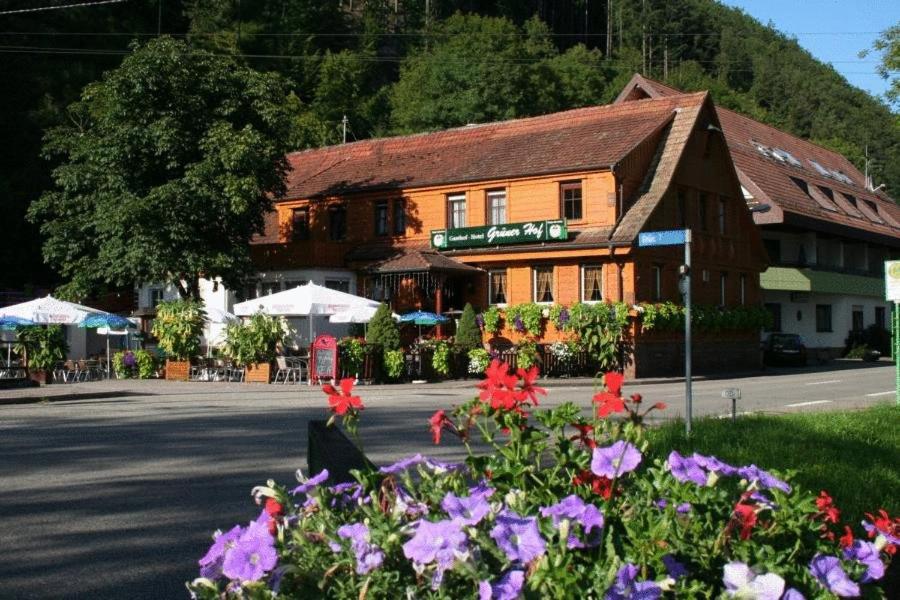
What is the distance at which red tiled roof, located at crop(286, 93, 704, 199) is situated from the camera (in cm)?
3522

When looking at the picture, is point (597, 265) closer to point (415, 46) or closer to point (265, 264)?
point (265, 264)

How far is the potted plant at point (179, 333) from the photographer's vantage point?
29.3 meters

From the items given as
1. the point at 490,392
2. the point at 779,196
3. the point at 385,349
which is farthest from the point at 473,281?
the point at 490,392

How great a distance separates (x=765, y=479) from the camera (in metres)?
2.86

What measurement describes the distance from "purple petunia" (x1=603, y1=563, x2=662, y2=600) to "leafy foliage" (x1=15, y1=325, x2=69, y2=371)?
90.5 feet

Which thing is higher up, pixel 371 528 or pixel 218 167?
pixel 218 167

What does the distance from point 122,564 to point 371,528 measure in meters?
4.51

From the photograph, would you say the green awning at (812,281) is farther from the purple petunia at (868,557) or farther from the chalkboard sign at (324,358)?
the purple petunia at (868,557)

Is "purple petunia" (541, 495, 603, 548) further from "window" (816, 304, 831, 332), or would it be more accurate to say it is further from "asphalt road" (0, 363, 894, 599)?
"window" (816, 304, 831, 332)

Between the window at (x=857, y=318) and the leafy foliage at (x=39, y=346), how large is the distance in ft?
141

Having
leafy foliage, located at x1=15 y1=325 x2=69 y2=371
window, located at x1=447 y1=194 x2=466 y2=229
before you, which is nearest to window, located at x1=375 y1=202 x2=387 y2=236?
window, located at x1=447 y1=194 x2=466 y2=229

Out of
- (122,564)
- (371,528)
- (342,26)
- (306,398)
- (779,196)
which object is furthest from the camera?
(342,26)

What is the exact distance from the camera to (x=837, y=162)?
63.7 meters

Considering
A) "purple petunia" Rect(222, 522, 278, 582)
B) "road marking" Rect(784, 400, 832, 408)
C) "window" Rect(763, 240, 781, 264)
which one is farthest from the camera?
"window" Rect(763, 240, 781, 264)
